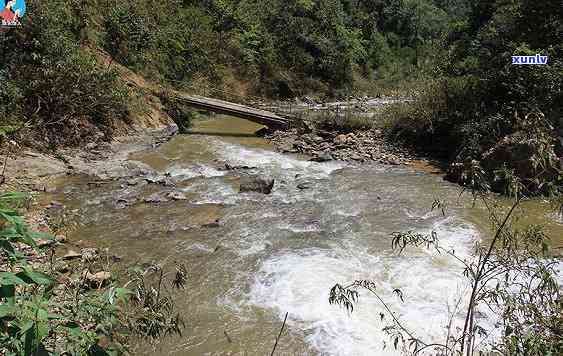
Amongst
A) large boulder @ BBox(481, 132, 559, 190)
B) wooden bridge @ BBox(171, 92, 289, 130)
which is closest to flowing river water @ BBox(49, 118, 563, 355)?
large boulder @ BBox(481, 132, 559, 190)

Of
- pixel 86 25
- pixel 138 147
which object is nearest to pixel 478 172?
pixel 138 147

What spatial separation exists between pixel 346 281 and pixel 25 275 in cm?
465

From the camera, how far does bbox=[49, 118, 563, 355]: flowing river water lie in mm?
4602

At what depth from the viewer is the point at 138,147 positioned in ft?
38.9

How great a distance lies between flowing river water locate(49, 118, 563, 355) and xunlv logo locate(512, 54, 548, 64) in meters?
3.75

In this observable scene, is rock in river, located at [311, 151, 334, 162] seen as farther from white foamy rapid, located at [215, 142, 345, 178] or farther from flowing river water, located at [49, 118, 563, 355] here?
flowing river water, located at [49, 118, 563, 355]

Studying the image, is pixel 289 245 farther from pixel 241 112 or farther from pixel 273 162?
pixel 241 112

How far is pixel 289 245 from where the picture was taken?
6711 mm

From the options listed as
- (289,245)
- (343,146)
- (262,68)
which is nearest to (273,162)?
(343,146)

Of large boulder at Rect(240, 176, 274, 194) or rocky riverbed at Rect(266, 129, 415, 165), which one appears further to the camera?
rocky riverbed at Rect(266, 129, 415, 165)

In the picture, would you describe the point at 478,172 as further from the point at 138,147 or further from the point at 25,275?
the point at 138,147

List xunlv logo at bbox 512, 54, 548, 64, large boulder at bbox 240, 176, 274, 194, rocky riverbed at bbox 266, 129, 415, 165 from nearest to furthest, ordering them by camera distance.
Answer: large boulder at bbox 240, 176, 274, 194
xunlv logo at bbox 512, 54, 548, 64
rocky riverbed at bbox 266, 129, 415, 165

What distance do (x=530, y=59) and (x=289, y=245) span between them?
8177mm

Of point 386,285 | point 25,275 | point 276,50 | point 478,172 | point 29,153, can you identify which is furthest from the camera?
point 276,50
